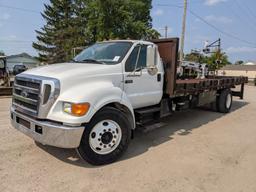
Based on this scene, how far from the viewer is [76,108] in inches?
Result: 124

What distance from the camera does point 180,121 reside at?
262 inches

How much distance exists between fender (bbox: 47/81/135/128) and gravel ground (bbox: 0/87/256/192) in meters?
0.83

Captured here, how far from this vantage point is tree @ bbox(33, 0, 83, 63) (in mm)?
32834

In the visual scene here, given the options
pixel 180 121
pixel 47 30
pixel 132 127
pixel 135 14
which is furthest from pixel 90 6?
pixel 132 127

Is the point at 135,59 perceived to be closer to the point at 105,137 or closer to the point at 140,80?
the point at 140,80

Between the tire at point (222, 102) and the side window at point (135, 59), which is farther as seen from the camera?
the tire at point (222, 102)

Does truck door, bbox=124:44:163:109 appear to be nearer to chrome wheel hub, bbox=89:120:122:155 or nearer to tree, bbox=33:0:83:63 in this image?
chrome wheel hub, bbox=89:120:122:155

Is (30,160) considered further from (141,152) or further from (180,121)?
(180,121)

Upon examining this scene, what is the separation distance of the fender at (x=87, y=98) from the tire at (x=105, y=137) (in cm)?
16

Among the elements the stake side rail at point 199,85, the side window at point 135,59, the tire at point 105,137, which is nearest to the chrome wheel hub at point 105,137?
the tire at point 105,137

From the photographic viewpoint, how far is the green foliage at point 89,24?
25094 millimetres

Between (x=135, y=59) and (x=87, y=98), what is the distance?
57.8 inches

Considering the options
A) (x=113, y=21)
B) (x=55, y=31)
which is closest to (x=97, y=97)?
(x=113, y=21)

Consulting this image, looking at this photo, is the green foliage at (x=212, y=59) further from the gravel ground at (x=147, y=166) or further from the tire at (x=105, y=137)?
the tire at (x=105, y=137)
